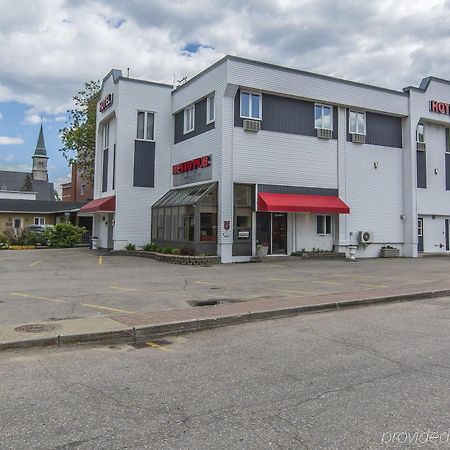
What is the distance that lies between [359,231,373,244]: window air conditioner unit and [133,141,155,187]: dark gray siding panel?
1235 cm

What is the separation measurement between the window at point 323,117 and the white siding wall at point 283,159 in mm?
773

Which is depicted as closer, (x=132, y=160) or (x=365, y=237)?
(x=365, y=237)

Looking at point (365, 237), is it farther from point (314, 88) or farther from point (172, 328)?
point (172, 328)

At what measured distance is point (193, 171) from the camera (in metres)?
25.0

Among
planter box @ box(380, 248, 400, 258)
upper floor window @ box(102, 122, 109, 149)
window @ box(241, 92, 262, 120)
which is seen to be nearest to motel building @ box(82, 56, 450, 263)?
window @ box(241, 92, 262, 120)

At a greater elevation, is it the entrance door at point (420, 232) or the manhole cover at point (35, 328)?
the entrance door at point (420, 232)

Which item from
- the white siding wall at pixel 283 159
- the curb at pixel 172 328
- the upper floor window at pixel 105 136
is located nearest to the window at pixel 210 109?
the white siding wall at pixel 283 159

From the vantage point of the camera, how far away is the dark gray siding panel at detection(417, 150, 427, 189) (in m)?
28.1

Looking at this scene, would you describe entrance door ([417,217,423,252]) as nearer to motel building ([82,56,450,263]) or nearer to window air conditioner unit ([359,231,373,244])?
motel building ([82,56,450,263])

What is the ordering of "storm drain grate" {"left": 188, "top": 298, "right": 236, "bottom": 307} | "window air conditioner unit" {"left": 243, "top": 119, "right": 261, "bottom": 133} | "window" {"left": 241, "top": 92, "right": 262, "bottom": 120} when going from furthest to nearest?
"window" {"left": 241, "top": 92, "right": 262, "bottom": 120}
"window air conditioner unit" {"left": 243, "top": 119, "right": 261, "bottom": 133}
"storm drain grate" {"left": 188, "top": 298, "right": 236, "bottom": 307}

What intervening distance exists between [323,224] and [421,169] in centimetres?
808

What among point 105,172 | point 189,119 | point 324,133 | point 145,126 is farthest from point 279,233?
point 105,172

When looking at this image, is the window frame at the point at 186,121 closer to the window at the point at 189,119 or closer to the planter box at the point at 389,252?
the window at the point at 189,119

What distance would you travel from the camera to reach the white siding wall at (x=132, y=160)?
26844 millimetres
